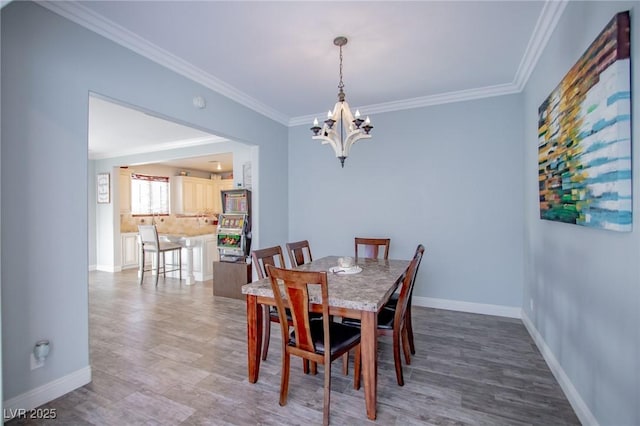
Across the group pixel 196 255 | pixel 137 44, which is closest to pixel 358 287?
pixel 137 44

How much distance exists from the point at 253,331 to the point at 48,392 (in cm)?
141

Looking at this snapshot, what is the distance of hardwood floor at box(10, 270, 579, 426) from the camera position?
1.95 meters

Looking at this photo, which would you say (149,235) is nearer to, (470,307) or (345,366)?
(345,366)

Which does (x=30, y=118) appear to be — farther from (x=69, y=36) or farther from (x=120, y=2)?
(x=120, y=2)

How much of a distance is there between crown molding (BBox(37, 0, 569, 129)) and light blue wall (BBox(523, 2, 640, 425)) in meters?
0.11

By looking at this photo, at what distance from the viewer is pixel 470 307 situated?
154 inches

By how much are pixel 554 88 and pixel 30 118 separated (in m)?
3.73

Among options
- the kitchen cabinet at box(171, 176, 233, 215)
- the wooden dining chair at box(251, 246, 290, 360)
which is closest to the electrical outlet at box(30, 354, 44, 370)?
the wooden dining chair at box(251, 246, 290, 360)

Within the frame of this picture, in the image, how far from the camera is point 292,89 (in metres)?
3.78

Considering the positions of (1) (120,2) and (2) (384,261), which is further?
(2) (384,261)

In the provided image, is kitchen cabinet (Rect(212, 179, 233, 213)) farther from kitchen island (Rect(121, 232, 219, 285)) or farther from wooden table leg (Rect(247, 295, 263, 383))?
wooden table leg (Rect(247, 295, 263, 383))

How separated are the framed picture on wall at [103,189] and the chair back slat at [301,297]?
260 inches

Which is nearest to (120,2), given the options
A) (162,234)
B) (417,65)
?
(417,65)

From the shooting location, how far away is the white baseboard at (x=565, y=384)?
1807mm
